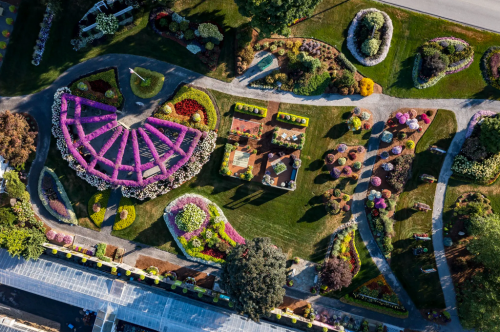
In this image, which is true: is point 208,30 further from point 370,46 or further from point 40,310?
point 40,310

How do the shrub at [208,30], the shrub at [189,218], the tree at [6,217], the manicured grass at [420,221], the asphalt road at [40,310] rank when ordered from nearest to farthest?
the shrub at [208,30] < the shrub at [189,218] < the tree at [6,217] < the manicured grass at [420,221] < the asphalt road at [40,310]

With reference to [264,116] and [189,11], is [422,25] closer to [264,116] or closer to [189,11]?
[264,116]

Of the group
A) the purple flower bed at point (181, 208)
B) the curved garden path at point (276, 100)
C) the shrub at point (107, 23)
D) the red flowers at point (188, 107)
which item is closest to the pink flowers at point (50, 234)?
the curved garden path at point (276, 100)

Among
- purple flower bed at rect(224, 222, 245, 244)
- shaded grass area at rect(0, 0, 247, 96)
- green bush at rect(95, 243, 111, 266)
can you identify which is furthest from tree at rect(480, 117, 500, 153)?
green bush at rect(95, 243, 111, 266)

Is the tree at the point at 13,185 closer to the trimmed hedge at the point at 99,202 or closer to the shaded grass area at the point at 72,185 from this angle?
the shaded grass area at the point at 72,185

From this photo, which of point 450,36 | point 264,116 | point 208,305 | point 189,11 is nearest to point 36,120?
point 189,11

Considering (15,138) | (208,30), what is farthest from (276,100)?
(15,138)

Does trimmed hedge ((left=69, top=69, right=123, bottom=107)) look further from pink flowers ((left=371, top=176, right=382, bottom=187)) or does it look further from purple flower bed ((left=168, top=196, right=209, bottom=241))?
pink flowers ((left=371, top=176, right=382, bottom=187))
